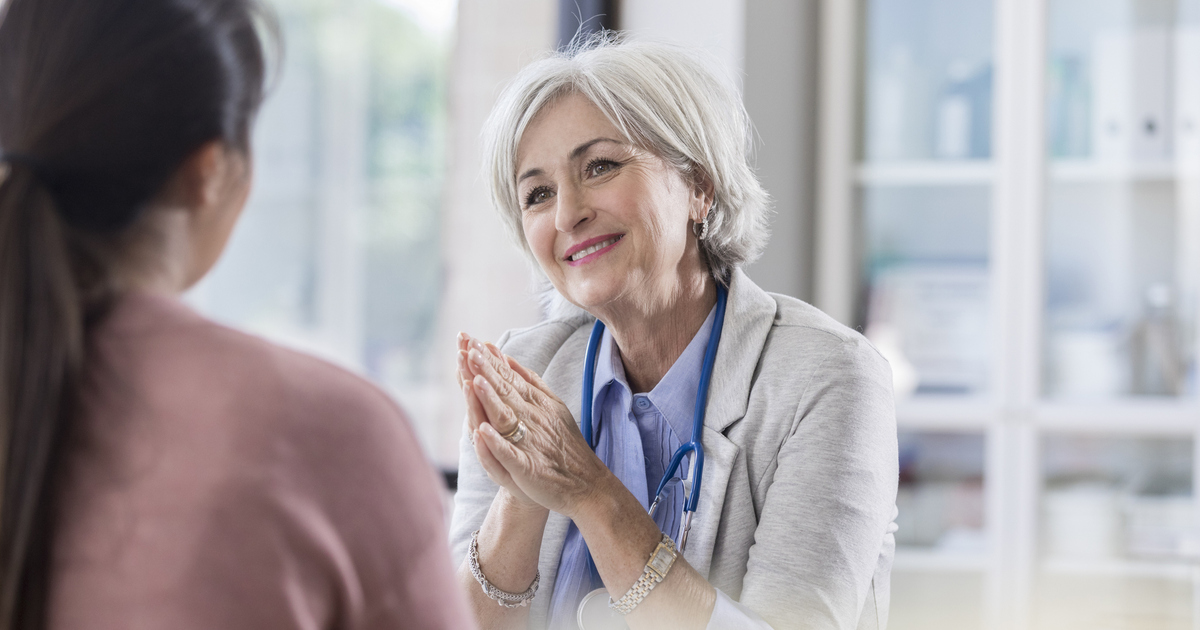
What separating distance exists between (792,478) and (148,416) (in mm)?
823

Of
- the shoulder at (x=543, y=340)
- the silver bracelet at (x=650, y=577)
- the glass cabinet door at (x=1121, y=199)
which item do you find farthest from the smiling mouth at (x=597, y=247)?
the glass cabinet door at (x=1121, y=199)

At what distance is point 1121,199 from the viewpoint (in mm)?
2713

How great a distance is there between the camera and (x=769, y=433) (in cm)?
126

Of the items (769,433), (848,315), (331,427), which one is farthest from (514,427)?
(848,315)

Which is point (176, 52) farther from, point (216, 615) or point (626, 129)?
point (626, 129)

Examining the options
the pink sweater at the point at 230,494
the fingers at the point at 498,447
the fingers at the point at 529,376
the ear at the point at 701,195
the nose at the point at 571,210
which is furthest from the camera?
the ear at the point at 701,195

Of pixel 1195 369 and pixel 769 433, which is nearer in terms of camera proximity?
pixel 769 433

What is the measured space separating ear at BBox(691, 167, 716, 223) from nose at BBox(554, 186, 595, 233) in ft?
0.59

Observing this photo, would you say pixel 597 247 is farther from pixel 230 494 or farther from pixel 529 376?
pixel 230 494

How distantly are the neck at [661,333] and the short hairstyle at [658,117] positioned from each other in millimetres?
69

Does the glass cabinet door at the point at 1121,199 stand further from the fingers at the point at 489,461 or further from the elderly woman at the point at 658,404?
the fingers at the point at 489,461

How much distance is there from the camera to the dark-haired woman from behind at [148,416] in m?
0.57

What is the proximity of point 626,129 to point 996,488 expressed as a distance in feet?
6.30

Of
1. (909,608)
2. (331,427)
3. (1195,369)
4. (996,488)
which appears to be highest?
(331,427)
